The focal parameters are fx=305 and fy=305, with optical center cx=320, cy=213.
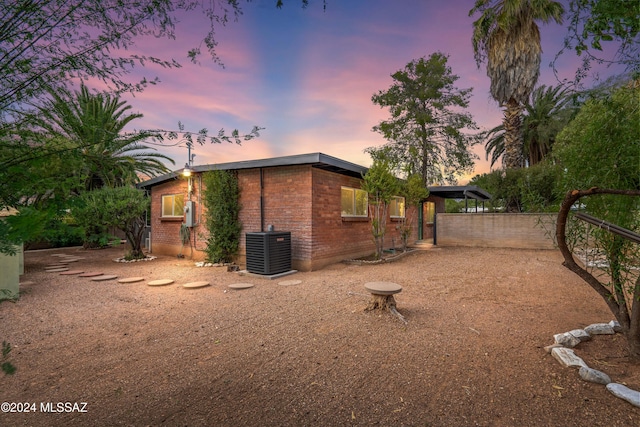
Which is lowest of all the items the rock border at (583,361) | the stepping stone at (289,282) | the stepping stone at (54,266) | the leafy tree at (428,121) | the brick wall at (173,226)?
the stepping stone at (289,282)

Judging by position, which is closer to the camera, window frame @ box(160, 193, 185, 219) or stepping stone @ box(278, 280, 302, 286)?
stepping stone @ box(278, 280, 302, 286)

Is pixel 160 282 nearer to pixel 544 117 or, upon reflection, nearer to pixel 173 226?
pixel 173 226

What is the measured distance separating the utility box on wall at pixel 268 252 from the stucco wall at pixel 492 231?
892 centimetres

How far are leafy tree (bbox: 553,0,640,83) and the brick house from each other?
547 centimetres

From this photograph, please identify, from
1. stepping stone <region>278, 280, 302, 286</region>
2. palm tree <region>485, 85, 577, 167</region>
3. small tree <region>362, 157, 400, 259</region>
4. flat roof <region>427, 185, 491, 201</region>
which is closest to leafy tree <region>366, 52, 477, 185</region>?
flat roof <region>427, 185, 491, 201</region>

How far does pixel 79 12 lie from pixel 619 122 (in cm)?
417

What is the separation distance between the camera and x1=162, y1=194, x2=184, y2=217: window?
11.2 m

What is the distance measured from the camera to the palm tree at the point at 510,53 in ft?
45.3

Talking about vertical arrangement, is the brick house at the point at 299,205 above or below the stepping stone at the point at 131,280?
above

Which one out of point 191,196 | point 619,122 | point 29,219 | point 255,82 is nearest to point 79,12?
point 29,219

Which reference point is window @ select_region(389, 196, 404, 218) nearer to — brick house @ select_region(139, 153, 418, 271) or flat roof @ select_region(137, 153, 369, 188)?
brick house @ select_region(139, 153, 418, 271)

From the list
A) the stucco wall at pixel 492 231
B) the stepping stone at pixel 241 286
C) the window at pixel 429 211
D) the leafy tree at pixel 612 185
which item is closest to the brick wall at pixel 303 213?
the stepping stone at pixel 241 286

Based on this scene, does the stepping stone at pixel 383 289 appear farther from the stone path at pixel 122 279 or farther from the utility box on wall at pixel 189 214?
the utility box on wall at pixel 189 214

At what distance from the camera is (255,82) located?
15.6ft
